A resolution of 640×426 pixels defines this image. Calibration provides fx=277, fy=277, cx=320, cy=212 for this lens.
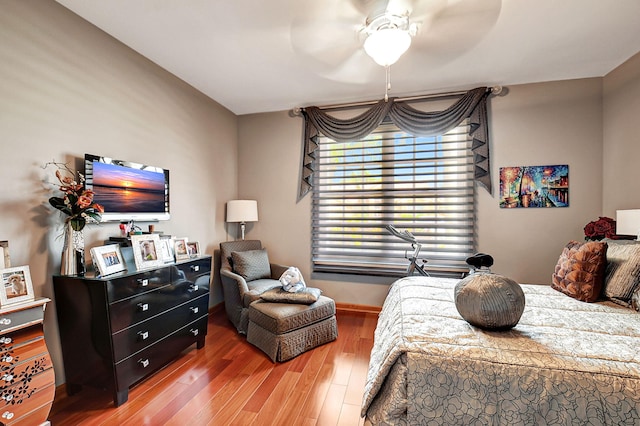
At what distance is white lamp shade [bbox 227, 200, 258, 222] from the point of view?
3574mm

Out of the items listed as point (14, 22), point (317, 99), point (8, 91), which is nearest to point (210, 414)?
point (8, 91)

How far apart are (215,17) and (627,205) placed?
12.7 feet

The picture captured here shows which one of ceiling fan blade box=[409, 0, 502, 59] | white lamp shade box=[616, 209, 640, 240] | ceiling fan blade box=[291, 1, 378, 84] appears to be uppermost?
ceiling fan blade box=[291, 1, 378, 84]

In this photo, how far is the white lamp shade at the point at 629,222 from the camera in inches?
78.9

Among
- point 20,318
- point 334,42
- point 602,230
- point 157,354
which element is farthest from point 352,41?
point 157,354

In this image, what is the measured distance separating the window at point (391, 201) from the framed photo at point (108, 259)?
2.16 metres

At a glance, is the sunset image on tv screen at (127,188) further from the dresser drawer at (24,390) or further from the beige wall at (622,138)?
the beige wall at (622,138)

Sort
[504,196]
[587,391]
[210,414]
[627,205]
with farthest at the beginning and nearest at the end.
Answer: [504,196] < [627,205] < [210,414] < [587,391]

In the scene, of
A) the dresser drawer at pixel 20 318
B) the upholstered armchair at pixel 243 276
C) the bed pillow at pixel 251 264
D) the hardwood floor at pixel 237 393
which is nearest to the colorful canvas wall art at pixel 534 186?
the hardwood floor at pixel 237 393

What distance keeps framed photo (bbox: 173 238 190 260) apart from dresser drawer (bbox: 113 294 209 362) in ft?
1.32

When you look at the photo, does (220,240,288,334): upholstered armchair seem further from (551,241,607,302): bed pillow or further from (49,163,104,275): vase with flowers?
(551,241,607,302): bed pillow

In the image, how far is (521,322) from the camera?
150 centimetres

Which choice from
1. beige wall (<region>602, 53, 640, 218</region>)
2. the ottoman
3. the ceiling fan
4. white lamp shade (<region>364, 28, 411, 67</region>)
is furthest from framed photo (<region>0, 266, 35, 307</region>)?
beige wall (<region>602, 53, 640, 218</region>)

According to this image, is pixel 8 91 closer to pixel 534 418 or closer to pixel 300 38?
pixel 300 38
